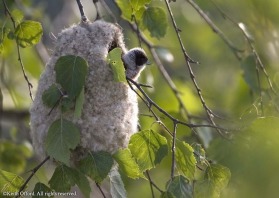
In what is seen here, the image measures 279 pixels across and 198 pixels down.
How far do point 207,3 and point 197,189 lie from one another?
0.47 meters

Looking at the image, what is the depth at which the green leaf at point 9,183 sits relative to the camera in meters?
1.61

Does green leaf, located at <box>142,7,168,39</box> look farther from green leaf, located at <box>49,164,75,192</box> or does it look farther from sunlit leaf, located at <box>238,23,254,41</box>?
green leaf, located at <box>49,164,75,192</box>

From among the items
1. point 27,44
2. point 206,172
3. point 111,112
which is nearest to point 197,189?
point 206,172

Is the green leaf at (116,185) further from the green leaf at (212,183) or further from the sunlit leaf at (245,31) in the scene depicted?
the sunlit leaf at (245,31)

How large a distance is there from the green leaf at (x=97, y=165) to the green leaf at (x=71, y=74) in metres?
0.16

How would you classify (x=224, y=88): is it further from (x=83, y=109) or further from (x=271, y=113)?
(x=83, y=109)

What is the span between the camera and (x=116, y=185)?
1.62 m

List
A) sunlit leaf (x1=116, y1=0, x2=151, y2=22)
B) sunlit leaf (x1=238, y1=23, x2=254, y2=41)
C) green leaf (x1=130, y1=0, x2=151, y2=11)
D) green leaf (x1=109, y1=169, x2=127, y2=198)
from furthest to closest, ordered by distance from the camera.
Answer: sunlit leaf (x1=238, y1=23, x2=254, y2=41), sunlit leaf (x1=116, y1=0, x2=151, y2=22), green leaf (x1=130, y1=0, x2=151, y2=11), green leaf (x1=109, y1=169, x2=127, y2=198)

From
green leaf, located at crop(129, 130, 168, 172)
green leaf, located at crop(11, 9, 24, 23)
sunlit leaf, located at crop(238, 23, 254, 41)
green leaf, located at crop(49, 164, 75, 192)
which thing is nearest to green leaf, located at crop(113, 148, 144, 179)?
green leaf, located at crop(129, 130, 168, 172)

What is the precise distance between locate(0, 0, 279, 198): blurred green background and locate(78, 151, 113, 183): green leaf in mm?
154

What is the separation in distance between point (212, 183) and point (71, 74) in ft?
1.39

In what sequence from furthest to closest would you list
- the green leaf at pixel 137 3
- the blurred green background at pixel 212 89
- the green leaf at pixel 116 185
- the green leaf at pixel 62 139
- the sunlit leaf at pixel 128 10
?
the sunlit leaf at pixel 128 10 → the green leaf at pixel 137 3 → the green leaf at pixel 116 185 → the green leaf at pixel 62 139 → the blurred green background at pixel 212 89

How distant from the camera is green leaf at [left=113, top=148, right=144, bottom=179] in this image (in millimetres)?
1574

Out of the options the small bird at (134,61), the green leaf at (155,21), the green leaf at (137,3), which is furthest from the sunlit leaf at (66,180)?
the green leaf at (155,21)
